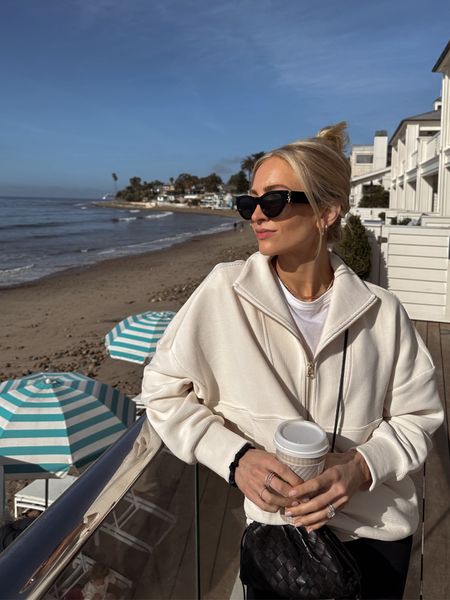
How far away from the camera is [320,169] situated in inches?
56.3

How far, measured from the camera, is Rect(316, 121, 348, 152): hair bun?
156cm

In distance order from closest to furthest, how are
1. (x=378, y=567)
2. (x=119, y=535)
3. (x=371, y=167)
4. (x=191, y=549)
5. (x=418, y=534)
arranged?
(x=119, y=535) → (x=378, y=567) → (x=191, y=549) → (x=418, y=534) → (x=371, y=167)

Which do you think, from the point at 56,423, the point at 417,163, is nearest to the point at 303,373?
the point at 56,423

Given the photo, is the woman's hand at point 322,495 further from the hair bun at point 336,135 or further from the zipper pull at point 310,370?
the hair bun at point 336,135

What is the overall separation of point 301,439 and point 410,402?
1.38 ft

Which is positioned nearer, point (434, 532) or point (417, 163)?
point (434, 532)

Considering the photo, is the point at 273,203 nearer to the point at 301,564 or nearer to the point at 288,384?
the point at 288,384

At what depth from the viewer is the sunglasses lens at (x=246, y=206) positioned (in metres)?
1.50

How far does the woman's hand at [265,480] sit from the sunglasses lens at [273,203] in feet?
2.18

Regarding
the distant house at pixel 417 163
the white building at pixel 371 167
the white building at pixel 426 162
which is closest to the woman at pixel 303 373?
the white building at pixel 426 162

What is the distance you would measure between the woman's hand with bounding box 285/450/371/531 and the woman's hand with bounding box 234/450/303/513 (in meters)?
0.02

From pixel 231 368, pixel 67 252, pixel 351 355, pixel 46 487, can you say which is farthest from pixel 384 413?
pixel 67 252

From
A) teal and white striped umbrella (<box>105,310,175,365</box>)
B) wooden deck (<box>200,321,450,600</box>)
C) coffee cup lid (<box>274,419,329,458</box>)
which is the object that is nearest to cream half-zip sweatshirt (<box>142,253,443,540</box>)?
coffee cup lid (<box>274,419,329,458</box>)

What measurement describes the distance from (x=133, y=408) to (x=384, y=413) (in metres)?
3.78
